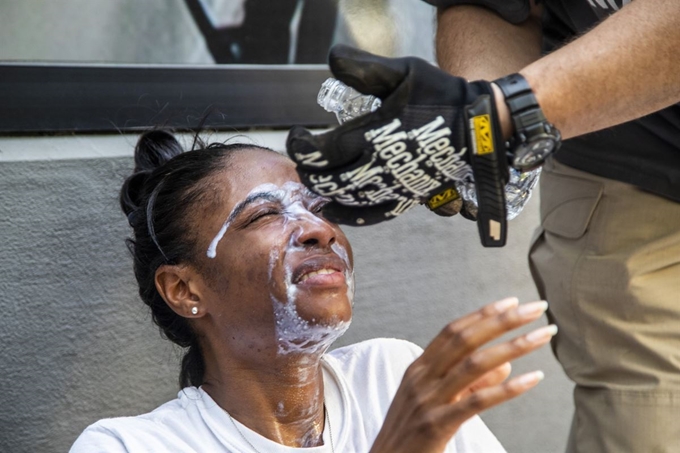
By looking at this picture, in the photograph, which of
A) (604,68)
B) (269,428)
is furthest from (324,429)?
(604,68)

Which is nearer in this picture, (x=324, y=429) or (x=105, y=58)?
(x=324, y=429)

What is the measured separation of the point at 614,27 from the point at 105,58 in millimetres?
Answer: 1745

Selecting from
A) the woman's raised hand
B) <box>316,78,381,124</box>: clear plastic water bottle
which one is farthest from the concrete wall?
the woman's raised hand

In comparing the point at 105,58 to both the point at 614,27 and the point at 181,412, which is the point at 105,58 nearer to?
the point at 181,412

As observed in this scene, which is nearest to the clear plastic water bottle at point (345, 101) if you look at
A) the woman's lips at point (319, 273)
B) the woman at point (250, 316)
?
the woman at point (250, 316)

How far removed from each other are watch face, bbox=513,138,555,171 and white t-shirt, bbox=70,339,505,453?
78 cm

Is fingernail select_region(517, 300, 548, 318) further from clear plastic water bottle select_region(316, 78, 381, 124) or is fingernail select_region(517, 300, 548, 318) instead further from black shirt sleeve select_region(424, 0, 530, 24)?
black shirt sleeve select_region(424, 0, 530, 24)

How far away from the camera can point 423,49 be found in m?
3.59

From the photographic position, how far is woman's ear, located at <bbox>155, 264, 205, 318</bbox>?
82.4 inches

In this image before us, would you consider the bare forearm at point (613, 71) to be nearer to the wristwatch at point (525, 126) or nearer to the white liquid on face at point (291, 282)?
the wristwatch at point (525, 126)

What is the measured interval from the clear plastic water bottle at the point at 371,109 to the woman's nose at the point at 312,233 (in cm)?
26

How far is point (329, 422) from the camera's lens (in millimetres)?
2072

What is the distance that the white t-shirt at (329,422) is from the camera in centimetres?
186

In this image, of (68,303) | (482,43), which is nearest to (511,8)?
(482,43)
